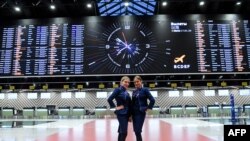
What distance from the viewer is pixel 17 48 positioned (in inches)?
675

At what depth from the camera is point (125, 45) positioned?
17.1m

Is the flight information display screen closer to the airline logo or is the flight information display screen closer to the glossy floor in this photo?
the airline logo

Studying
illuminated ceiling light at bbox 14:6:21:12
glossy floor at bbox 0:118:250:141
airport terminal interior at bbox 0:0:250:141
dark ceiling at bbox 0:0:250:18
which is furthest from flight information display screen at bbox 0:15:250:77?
glossy floor at bbox 0:118:250:141

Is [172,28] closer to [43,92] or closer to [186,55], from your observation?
[186,55]

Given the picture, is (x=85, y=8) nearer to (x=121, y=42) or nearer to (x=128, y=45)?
(x=121, y=42)

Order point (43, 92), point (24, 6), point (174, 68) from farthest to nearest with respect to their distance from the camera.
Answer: point (43, 92) < point (24, 6) < point (174, 68)

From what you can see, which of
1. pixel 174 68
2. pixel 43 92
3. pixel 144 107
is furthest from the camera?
pixel 43 92

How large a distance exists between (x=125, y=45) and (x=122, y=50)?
318 mm

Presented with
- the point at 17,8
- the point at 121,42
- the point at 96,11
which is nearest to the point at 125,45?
the point at 121,42

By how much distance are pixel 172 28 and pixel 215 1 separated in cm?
332

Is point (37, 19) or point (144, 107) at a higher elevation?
point (37, 19)

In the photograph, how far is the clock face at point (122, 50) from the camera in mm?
16828

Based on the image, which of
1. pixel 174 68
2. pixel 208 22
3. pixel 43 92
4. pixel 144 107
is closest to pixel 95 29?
pixel 174 68

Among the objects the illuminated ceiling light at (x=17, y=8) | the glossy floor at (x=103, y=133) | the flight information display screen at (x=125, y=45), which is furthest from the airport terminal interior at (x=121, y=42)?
the glossy floor at (x=103, y=133)
